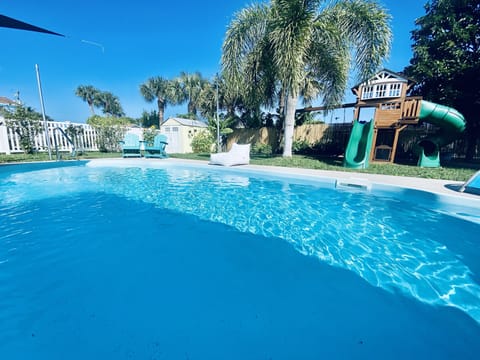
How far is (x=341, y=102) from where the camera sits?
35.0 feet

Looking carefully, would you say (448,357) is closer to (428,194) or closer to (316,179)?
(428,194)

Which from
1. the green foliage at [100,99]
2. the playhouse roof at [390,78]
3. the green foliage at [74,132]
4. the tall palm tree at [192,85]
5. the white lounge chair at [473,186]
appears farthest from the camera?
the green foliage at [100,99]

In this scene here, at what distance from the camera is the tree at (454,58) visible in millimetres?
9633

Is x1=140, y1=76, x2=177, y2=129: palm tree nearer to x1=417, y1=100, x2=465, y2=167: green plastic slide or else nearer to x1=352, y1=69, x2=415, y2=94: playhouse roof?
x1=352, y1=69, x2=415, y2=94: playhouse roof

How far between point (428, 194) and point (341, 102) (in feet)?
24.1

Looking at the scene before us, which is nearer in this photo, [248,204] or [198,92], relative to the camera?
[248,204]

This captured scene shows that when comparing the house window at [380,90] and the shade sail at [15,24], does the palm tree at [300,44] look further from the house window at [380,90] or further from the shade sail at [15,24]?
the shade sail at [15,24]

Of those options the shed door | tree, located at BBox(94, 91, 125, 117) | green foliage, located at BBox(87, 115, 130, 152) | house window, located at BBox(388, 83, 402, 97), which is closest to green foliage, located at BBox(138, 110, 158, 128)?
tree, located at BBox(94, 91, 125, 117)

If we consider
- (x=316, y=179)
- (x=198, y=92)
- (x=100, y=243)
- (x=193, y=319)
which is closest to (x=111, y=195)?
(x=100, y=243)

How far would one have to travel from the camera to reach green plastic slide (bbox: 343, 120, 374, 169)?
8.37 meters

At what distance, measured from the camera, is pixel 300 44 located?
796cm

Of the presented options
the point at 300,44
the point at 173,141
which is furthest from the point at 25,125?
the point at 300,44

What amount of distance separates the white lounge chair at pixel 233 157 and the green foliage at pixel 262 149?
464 centimetres

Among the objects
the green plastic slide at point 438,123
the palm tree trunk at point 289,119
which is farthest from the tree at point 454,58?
the palm tree trunk at point 289,119
